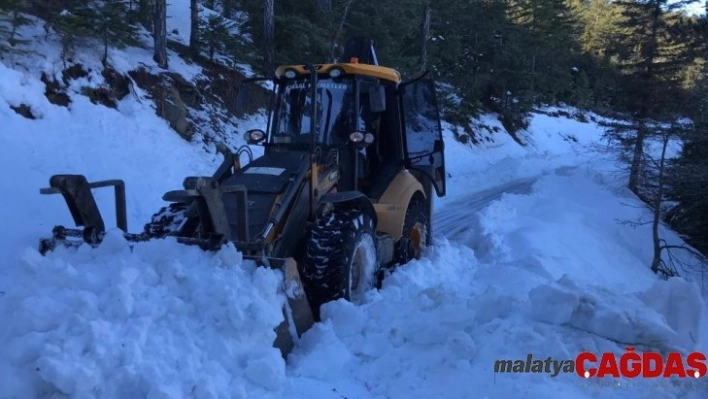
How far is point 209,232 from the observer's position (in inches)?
168

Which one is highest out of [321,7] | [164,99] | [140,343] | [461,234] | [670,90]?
[321,7]

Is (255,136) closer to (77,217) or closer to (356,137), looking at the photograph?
(356,137)

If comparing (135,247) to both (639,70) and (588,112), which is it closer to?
(639,70)

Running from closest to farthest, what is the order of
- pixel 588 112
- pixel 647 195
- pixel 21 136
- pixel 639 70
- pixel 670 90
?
pixel 21 136 → pixel 647 195 → pixel 670 90 → pixel 639 70 → pixel 588 112

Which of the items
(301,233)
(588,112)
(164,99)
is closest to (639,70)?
(164,99)

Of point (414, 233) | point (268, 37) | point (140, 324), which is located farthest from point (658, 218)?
point (140, 324)

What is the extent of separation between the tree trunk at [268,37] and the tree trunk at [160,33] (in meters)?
3.10

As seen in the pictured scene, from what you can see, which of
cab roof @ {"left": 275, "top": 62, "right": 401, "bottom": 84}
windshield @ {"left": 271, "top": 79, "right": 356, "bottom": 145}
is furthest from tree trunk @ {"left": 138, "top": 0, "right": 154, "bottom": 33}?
windshield @ {"left": 271, "top": 79, "right": 356, "bottom": 145}

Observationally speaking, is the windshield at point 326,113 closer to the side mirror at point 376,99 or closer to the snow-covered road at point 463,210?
the side mirror at point 376,99

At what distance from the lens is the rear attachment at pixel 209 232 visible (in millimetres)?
4074

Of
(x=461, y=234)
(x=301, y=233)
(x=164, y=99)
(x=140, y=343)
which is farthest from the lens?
(x=164, y=99)

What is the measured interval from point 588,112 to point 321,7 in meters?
40.3

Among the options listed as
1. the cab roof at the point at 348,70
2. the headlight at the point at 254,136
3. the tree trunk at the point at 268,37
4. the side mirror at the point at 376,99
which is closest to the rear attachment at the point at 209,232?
the side mirror at the point at 376,99

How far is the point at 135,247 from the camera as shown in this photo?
402cm
